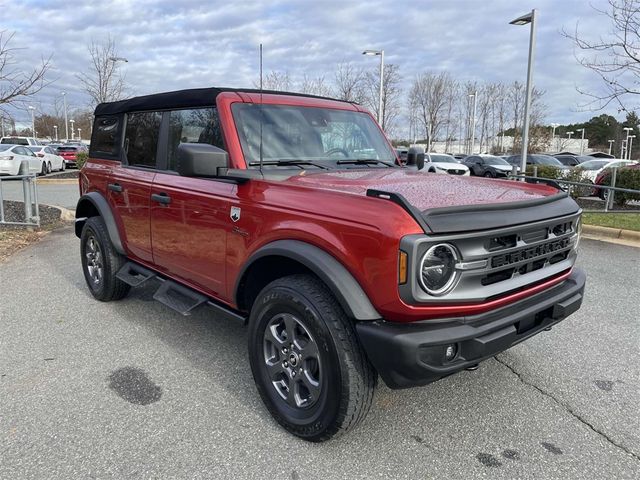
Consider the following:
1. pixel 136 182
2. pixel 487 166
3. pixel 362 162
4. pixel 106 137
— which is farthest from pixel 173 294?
pixel 487 166

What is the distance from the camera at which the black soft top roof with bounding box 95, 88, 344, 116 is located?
3623mm

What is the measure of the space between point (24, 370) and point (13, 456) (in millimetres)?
1152

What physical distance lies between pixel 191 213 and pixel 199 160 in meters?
0.74

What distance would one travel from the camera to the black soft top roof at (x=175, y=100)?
143 inches

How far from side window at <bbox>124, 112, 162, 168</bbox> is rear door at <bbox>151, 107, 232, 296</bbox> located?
174 millimetres

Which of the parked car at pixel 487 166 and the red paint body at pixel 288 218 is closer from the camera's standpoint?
the red paint body at pixel 288 218

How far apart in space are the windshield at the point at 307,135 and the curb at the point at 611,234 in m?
6.31

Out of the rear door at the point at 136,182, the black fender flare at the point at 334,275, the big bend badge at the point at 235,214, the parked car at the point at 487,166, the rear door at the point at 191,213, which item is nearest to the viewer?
the black fender flare at the point at 334,275

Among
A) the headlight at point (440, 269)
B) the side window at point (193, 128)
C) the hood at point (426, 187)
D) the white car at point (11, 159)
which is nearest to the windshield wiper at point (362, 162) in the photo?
the hood at point (426, 187)

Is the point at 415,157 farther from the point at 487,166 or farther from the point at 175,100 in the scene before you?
the point at 487,166

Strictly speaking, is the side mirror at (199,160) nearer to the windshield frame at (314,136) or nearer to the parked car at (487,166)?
the windshield frame at (314,136)

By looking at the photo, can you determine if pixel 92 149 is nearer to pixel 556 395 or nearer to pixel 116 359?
pixel 116 359

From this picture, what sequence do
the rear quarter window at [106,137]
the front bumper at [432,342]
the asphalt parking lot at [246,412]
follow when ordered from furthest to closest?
1. the rear quarter window at [106,137]
2. the asphalt parking lot at [246,412]
3. the front bumper at [432,342]

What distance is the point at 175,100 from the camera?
3.97 metres
